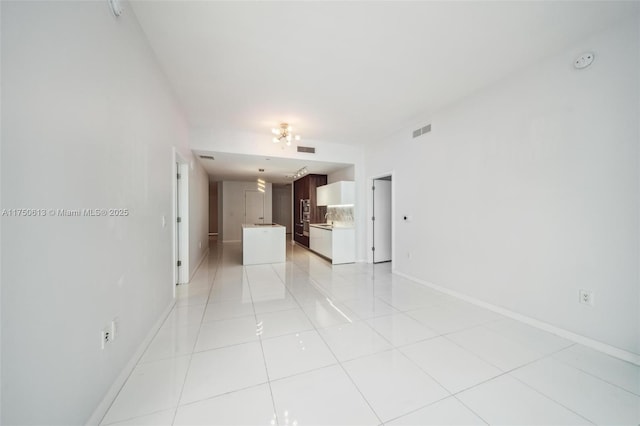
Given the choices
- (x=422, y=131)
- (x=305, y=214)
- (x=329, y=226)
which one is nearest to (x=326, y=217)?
(x=329, y=226)

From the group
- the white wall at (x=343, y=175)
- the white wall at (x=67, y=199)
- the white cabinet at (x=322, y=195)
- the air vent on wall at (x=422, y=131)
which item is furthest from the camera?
the white cabinet at (x=322, y=195)

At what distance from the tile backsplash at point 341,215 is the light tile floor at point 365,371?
10.3ft

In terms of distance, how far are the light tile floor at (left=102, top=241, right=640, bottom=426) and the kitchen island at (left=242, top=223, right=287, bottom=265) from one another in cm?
244

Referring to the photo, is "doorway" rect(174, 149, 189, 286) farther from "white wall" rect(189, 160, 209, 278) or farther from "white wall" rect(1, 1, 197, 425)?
"white wall" rect(1, 1, 197, 425)

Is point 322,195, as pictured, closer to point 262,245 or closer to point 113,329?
point 262,245

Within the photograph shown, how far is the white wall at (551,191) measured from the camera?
6.43 feet

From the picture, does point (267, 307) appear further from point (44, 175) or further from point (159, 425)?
point (44, 175)

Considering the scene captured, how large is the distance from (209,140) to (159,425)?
4.23 m

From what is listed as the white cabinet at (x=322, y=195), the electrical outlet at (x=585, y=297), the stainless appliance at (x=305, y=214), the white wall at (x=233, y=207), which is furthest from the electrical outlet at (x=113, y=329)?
the white wall at (x=233, y=207)

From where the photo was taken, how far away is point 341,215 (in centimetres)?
631

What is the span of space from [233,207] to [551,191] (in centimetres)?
932

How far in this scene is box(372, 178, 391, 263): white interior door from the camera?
560 centimetres

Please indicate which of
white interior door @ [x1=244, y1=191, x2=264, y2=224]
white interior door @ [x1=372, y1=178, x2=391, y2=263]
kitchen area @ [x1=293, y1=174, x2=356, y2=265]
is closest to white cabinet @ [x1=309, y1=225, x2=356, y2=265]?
kitchen area @ [x1=293, y1=174, x2=356, y2=265]

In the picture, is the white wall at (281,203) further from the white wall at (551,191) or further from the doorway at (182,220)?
the white wall at (551,191)
